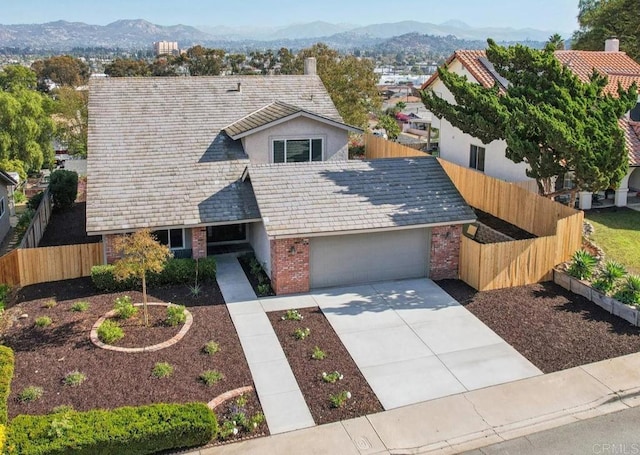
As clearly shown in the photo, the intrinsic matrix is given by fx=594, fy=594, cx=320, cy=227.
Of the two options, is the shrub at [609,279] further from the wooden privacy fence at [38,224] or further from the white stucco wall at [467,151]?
the wooden privacy fence at [38,224]

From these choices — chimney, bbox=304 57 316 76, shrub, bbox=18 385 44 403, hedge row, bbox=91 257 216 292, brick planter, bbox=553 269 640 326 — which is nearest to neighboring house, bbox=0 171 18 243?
hedge row, bbox=91 257 216 292

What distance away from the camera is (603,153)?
730 inches

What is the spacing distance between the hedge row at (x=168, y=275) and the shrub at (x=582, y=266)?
1157cm

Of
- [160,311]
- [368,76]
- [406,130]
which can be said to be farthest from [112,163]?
[406,130]

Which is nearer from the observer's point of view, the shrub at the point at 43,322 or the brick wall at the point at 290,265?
the shrub at the point at 43,322

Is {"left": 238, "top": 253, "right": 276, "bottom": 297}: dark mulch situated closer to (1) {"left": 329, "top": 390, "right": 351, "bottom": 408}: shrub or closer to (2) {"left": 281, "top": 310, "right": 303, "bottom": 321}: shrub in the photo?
(2) {"left": 281, "top": 310, "right": 303, "bottom": 321}: shrub

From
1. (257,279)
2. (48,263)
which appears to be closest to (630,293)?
(257,279)

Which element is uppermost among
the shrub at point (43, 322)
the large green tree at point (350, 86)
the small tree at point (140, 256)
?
the large green tree at point (350, 86)

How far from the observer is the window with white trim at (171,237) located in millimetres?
20516

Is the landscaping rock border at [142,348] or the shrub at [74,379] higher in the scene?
the landscaping rock border at [142,348]

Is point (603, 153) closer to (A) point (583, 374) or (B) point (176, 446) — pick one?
(A) point (583, 374)

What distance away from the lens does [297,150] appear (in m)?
25.0

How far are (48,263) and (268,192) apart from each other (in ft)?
24.8

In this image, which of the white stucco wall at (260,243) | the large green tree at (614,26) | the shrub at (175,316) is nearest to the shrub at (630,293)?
the white stucco wall at (260,243)
